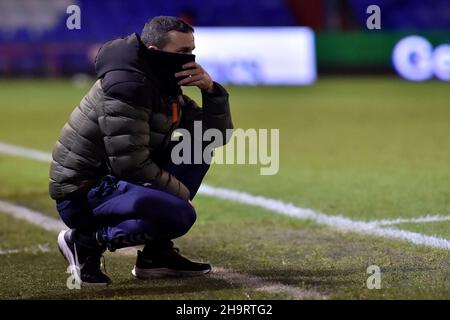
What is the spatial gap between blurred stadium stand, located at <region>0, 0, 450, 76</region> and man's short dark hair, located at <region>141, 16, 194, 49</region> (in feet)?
68.6

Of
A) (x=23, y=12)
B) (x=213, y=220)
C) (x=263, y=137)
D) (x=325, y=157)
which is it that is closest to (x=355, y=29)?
(x=23, y=12)

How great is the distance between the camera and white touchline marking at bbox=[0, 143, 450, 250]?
6.05 metres

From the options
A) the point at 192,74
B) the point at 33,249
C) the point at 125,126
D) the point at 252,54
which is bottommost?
the point at 33,249

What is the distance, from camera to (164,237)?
4.95 m

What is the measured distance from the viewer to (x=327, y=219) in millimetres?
6961

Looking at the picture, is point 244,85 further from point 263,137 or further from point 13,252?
point 13,252
